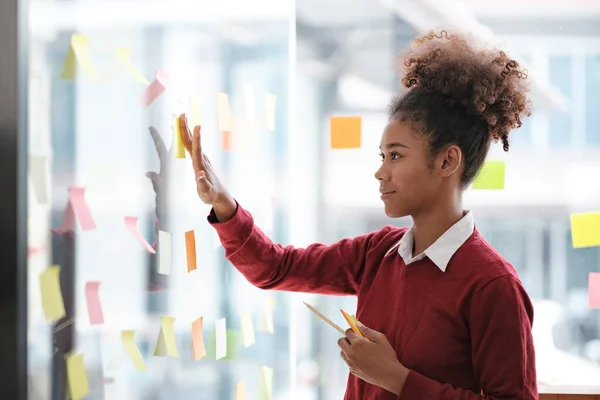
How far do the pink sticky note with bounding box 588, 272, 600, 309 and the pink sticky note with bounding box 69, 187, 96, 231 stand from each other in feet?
4.59

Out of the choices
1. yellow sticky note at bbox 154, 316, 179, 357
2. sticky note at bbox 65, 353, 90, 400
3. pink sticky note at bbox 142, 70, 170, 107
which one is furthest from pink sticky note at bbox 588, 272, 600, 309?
sticky note at bbox 65, 353, 90, 400

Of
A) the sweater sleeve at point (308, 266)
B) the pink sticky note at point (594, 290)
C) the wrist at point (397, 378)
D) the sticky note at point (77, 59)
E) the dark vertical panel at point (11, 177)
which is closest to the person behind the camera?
the dark vertical panel at point (11, 177)

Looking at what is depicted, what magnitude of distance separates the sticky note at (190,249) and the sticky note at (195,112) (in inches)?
8.2

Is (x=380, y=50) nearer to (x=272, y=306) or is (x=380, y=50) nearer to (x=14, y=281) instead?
(x=272, y=306)

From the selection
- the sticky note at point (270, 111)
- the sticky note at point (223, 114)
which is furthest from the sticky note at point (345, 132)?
the sticky note at point (223, 114)

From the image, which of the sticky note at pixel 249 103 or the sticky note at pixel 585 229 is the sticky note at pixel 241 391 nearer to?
the sticky note at pixel 249 103

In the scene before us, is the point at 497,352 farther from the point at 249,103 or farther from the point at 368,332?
the point at 249,103

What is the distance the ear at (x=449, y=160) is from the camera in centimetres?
119

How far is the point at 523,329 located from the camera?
1.08m

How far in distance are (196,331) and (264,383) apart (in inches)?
18.0

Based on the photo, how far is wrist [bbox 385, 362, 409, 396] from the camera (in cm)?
109

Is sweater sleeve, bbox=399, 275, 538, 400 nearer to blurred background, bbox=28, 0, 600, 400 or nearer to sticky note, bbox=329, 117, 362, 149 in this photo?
blurred background, bbox=28, 0, 600, 400

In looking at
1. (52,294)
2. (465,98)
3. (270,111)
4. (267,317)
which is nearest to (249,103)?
(270,111)

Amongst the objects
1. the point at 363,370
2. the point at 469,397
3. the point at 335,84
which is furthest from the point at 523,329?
the point at 335,84
